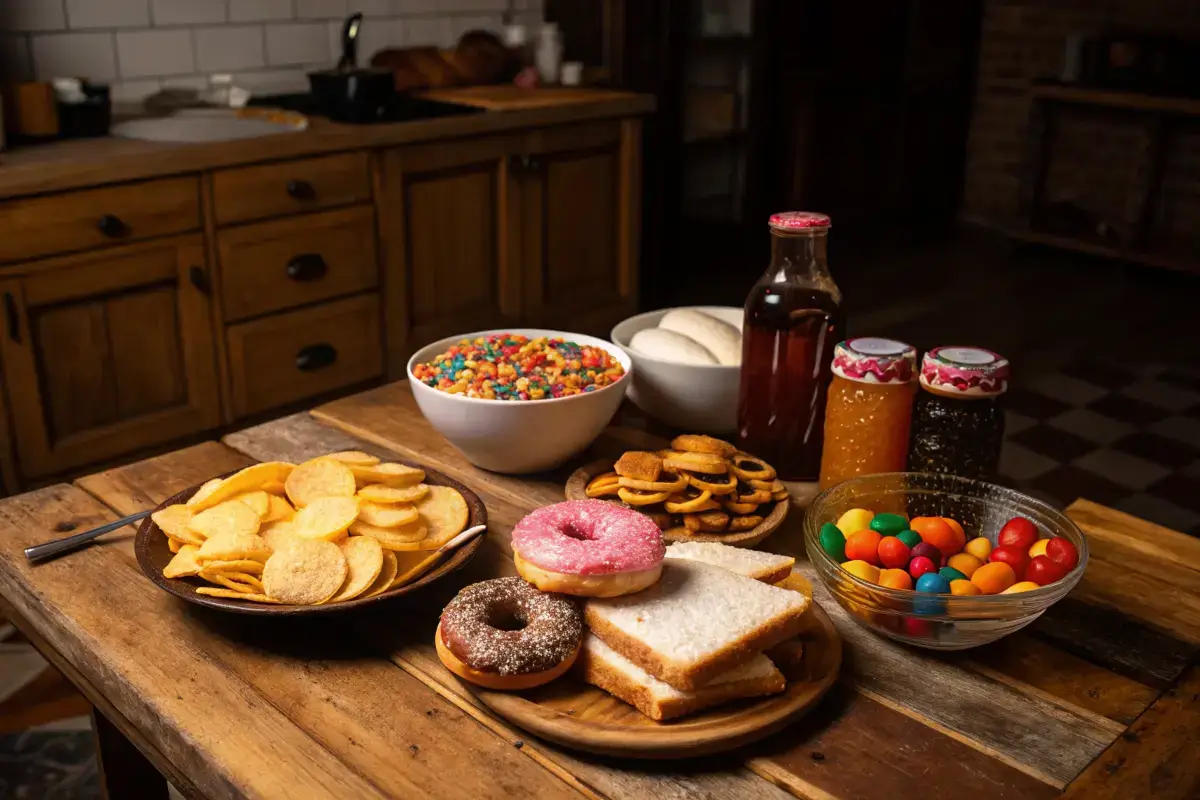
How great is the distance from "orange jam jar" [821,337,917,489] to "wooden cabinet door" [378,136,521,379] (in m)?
1.95

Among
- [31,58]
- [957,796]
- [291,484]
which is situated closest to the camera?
[957,796]

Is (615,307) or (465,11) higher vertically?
(465,11)

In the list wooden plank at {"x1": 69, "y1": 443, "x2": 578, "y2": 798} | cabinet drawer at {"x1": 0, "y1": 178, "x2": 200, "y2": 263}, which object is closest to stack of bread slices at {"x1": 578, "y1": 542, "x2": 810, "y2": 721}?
wooden plank at {"x1": 69, "y1": 443, "x2": 578, "y2": 798}

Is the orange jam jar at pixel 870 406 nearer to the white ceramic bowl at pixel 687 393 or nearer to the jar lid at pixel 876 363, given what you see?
the jar lid at pixel 876 363

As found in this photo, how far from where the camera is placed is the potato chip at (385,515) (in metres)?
1.10

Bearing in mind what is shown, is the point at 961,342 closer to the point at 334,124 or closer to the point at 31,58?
the point at 334,124

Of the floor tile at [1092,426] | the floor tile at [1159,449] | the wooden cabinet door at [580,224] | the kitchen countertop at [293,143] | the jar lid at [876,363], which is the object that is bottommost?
the floor tile at [1159,449]

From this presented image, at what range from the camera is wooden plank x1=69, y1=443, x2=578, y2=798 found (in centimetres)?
86

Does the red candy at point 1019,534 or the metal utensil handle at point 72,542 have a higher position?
the red candy at point 1019,534

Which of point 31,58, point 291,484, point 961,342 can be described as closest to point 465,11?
point 31,58

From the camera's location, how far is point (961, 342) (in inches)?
164

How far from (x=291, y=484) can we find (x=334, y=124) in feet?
6.53

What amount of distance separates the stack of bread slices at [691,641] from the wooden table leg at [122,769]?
73 cm

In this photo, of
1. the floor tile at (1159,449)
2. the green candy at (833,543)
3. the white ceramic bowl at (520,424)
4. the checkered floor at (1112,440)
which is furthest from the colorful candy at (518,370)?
the floor tile at (1159,449)
